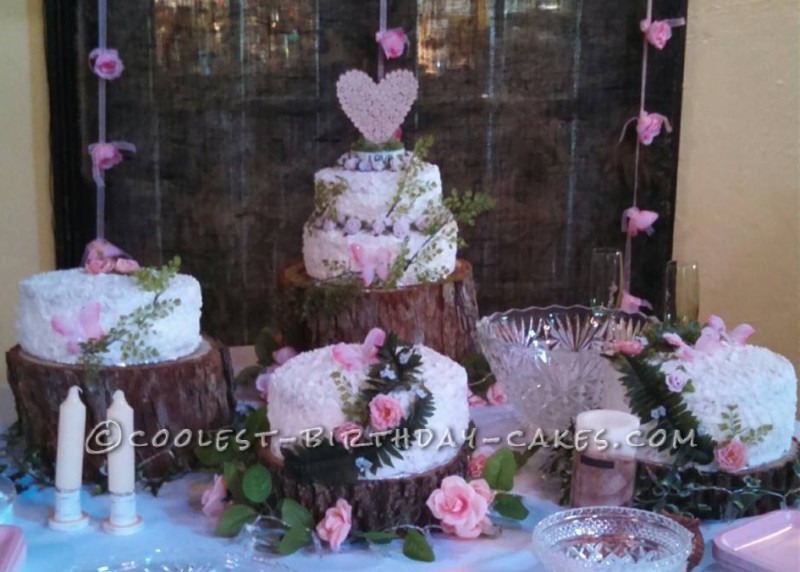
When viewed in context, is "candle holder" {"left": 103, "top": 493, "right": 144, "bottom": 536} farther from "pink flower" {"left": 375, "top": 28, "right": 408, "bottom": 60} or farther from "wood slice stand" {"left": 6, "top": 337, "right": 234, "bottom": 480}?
"pink flower" {"left": 375, "top": 28, "right": 408, "bottom": 60}

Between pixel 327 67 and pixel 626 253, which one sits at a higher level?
pixel 327 67

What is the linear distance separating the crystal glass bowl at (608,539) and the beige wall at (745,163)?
5.45ft

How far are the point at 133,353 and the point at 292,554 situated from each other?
1.30ft

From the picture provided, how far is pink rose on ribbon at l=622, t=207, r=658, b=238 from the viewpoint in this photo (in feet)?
8.76

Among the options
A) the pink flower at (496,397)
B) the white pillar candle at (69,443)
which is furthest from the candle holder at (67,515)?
the pink flower at (496,397)

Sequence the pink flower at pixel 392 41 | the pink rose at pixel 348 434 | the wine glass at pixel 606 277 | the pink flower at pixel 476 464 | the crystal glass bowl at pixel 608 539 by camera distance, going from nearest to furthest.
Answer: the crystal glass bowl at pixel 608 539, the pink rose at pixel 348 434, the pink flower at pixel 476 464, the wine glass at pixel 606 277, the pink flower at pixel 392 41

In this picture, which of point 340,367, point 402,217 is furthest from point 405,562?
point 402,217

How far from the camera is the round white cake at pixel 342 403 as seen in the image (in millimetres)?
1229

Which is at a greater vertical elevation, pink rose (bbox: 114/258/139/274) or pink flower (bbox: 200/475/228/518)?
pink rose (bbox: 114/258/139/274)

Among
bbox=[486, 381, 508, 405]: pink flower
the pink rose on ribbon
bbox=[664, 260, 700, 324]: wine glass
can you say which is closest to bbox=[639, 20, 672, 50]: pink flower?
the pink rose on ribbon

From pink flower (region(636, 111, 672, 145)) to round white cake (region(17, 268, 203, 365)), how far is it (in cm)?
154

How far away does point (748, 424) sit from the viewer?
4.20ft

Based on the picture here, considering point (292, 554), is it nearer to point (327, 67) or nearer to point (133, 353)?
point (133, 353)

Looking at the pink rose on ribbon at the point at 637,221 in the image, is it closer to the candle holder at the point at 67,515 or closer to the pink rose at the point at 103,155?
the pink rose at the point at 103,155
